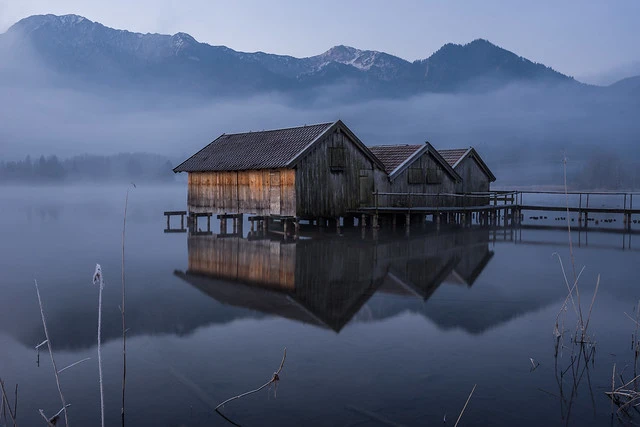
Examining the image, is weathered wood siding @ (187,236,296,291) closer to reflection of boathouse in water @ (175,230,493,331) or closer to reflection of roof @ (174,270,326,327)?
reflection of boathouse in water @ (175,230,493,331)

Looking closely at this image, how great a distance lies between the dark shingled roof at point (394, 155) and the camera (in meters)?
35.6

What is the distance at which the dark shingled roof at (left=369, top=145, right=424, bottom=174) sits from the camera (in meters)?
35.6

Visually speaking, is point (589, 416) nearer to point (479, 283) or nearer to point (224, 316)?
point (224, 316)

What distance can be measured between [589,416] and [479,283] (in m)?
9.52

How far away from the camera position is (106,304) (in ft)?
48.2

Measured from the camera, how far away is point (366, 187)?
1309 inches

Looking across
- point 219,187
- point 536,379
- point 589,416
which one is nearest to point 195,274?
point 536,379

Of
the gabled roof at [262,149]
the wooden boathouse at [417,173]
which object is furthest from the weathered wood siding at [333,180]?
the wooden boathouse at [417,173]

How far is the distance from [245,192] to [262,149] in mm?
2559

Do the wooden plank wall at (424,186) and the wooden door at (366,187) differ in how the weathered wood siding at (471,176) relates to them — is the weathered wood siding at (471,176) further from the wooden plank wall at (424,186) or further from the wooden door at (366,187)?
the wooden door at (366,187)

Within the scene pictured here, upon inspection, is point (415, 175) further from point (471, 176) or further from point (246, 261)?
point (246, 261)

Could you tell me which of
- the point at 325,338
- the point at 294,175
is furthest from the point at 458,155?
the point at 325,338

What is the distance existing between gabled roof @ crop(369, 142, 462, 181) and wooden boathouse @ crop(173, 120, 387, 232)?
4.31ft

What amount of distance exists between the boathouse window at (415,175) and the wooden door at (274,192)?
924 cm
